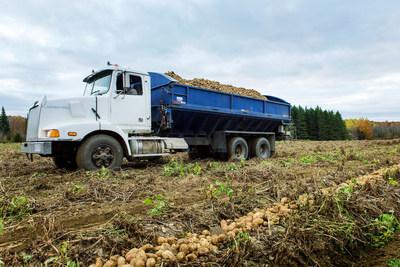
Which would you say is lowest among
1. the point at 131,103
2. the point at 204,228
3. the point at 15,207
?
the point at 204,228

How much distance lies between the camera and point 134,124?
7.81 metres

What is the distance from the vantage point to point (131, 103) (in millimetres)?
7742

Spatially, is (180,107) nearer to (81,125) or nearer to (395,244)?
(81,125)

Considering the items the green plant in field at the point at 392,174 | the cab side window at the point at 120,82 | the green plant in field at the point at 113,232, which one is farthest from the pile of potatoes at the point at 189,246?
the cab side window at the point at 120,82

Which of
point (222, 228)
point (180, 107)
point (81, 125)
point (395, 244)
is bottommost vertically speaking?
point (395, 244)

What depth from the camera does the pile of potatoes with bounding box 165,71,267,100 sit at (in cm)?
923

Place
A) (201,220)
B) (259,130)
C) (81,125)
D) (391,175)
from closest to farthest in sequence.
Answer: (201,220), (391,175), (81,125), (259,130)

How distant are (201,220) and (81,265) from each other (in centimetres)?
142

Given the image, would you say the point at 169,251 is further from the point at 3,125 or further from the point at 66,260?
the point at 3,125

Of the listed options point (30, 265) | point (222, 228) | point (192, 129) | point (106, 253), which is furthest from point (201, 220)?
point (192, 129)

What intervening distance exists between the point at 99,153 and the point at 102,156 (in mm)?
108

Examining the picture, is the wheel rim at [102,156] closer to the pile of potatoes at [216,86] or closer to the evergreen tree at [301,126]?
the pile of potatoes at [216,86]

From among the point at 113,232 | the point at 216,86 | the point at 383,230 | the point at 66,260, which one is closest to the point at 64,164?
the point at 216,86

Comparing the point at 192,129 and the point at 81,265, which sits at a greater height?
the point at 192,129
